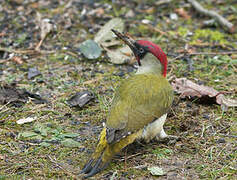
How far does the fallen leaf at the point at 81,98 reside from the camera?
14.2 feet

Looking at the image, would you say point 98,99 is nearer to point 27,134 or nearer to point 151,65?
point 151,65

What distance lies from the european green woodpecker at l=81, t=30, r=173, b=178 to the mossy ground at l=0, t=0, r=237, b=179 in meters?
0.15

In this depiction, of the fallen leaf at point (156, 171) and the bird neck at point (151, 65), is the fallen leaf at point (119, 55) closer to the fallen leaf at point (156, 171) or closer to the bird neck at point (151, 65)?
the bird neck at point (151, 65)

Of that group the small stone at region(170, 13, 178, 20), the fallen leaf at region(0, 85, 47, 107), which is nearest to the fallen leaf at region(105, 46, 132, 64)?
the fallen leaf at region(0, 85, 47, 107)

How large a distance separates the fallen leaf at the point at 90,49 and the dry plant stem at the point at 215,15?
2.19m

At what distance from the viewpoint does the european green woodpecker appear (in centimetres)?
311

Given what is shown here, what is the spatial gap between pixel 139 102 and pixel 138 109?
3.2 inches

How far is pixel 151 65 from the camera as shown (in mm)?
3932

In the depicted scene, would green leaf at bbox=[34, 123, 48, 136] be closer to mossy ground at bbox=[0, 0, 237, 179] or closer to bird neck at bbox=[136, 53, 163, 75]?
mossy ground at bbox=[0, 0, 237, 179]

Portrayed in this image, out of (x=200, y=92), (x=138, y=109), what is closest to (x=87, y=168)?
(x=138, y=109)

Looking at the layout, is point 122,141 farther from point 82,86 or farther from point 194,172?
point 82,86

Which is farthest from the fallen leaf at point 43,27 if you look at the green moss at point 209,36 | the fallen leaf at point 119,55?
the green moss at point 209,36

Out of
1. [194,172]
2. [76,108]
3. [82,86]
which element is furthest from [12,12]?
[194,172]

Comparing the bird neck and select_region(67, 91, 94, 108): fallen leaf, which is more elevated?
the bird neck
